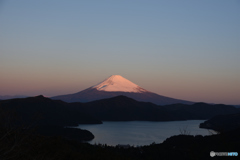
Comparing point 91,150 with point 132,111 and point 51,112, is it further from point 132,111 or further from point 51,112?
point 132,111

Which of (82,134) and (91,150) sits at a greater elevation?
(91,150)

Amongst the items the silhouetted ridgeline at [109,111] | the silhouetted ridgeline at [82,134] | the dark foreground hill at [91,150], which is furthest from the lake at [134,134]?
the dark foreground hill at [91,150]

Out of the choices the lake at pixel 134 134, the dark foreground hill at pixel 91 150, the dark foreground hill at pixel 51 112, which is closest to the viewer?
the dark foreground hill at pixel 91 150

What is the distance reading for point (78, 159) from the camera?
33.5 feet

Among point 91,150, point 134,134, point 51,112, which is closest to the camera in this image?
point 91,150

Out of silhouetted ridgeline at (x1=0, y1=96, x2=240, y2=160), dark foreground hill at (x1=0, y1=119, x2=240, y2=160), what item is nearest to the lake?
silhouetted ridgeline at (x1=0, y1=96, x2=240, y2=160)

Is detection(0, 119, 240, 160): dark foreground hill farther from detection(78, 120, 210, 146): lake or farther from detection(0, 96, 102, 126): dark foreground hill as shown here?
detection(0, 96, 102, 126): dark foreground hill

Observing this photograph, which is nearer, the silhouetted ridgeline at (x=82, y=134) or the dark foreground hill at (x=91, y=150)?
the silhouetted ridgeline at (x=82, y=134)

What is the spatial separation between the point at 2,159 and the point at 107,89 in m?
183

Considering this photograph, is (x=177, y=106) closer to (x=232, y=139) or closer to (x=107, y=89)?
(x=107, y=89)

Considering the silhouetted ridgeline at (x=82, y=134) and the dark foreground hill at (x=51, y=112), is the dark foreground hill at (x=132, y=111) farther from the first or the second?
the dark foreground hill at (x=51, y=112)

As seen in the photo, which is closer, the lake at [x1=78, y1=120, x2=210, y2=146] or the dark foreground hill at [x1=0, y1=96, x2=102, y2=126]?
the lake at [x1=78, y1=120, x2=210, y2=146]

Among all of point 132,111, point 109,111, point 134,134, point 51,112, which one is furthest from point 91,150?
point 132,111

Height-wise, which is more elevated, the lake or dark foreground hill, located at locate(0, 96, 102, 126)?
dark foreground hill, located at locate(0, 96, 102, 126)
